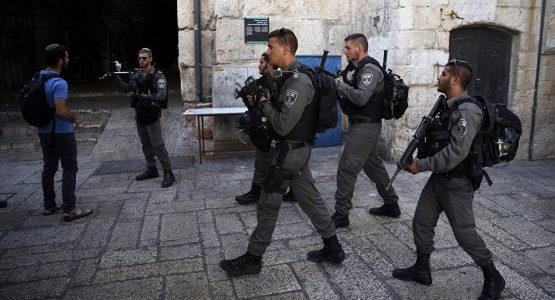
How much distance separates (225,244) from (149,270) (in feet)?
2.41

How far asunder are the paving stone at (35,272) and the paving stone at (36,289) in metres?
0.08

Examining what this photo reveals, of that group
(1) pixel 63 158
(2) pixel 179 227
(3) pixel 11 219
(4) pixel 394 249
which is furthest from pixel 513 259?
(3) pixel 11 219

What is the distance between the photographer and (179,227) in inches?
169

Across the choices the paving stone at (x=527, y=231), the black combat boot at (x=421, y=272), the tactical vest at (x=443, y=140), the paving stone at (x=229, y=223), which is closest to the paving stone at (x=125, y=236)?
the paving stone at (x=229, y=223)

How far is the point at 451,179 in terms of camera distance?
2.87 m

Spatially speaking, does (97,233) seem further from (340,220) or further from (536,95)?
(536,95)

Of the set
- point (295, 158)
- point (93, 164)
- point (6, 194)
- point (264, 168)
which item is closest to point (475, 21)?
point (264, 168)

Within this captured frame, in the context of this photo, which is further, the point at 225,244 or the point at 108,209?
the point at 108,209

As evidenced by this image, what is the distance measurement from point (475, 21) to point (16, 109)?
934 centimetres

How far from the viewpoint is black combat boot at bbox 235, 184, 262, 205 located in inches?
194

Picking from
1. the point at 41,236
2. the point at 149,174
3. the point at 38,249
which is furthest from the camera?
the point at 149,174

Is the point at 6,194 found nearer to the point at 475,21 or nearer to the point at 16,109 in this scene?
the point at 16,109

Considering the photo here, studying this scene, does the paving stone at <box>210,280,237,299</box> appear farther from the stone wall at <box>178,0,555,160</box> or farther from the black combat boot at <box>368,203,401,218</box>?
the stone wall at <box>178,0,555,160</box>

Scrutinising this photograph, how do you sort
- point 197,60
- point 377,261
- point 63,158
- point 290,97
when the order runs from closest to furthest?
1. point 290,97
2. point 377,261
3. point 63,158
4. point 197,60
